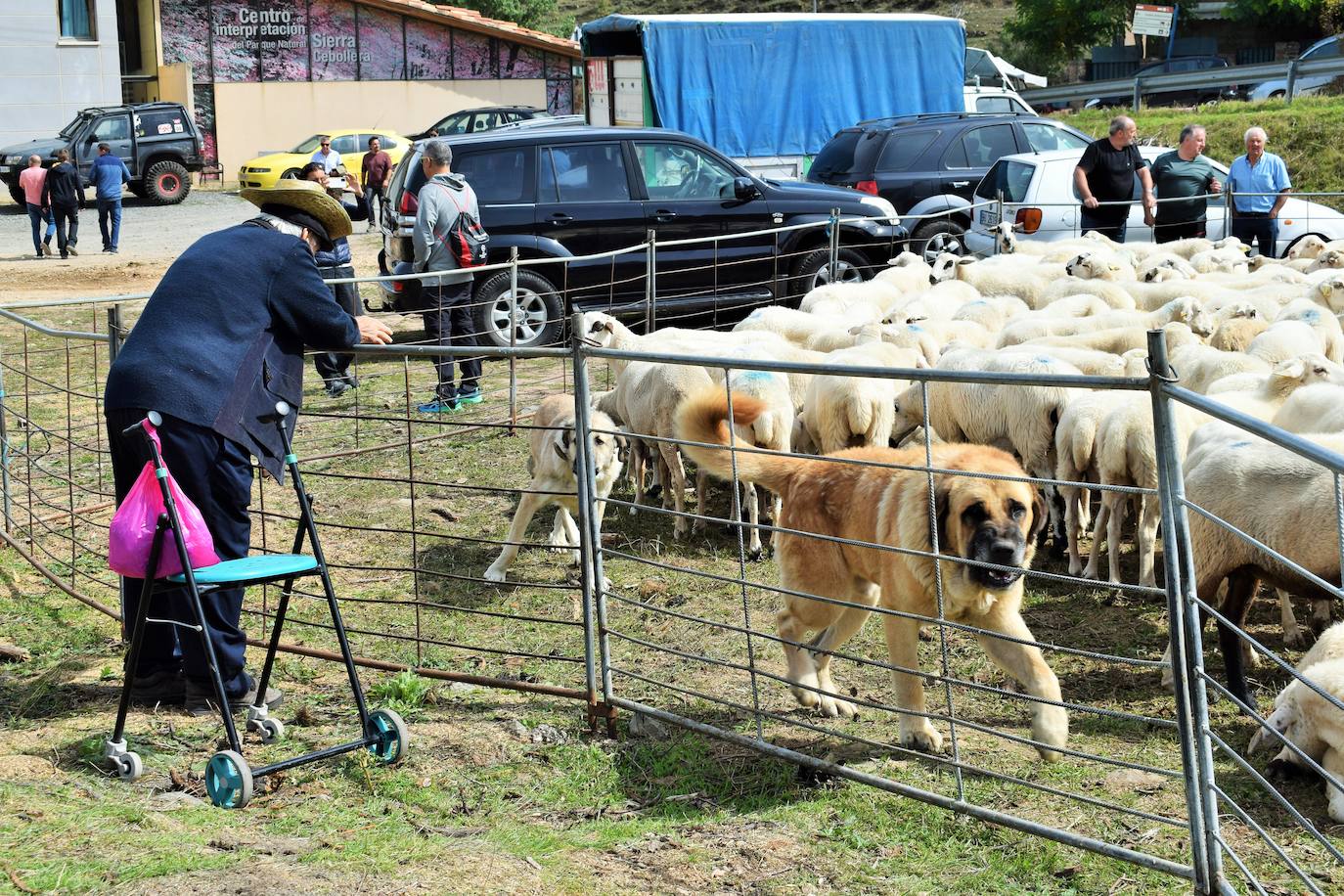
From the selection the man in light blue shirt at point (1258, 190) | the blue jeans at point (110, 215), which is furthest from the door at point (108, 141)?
the man in light blue shirt at point (1258, 190)

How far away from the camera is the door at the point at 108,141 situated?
2866 centimetres

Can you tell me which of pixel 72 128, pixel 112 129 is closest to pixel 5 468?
pixel 112 129

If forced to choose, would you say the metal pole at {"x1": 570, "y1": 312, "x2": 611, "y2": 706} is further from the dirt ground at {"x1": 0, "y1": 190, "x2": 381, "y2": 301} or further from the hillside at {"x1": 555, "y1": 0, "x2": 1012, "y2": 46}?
the hillside at {"x1": 555, "y1": 0, "x2": 1012, "y2": 46}

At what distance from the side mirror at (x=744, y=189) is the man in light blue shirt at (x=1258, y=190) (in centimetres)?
478

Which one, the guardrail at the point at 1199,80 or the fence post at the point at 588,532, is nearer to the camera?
the fence post at the point at 588,532

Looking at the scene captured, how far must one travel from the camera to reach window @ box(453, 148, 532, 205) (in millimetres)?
12781

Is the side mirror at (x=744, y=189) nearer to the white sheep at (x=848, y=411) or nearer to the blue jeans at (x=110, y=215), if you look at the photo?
the white sheep at (x=848, y=411)

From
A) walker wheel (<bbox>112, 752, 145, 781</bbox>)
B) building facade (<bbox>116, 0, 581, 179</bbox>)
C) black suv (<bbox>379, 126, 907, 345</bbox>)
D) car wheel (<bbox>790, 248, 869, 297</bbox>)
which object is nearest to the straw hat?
walker wheel (<bbox>112, 752, 145, 781</bbox>)

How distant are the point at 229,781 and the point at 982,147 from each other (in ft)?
46.7

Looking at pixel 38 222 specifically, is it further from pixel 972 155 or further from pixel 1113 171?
pixel 1113 171

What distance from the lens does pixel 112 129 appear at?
29.5 m

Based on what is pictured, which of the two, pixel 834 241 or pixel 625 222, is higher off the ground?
pixel 625 222

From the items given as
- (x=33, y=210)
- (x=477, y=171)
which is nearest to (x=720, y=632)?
(x=477, y=171)

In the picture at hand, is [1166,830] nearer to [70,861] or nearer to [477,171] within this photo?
[70,861]
